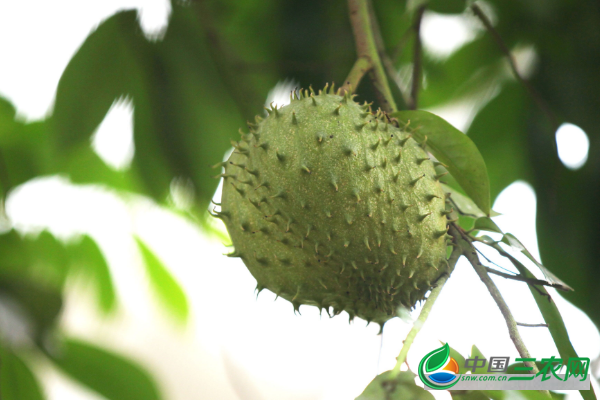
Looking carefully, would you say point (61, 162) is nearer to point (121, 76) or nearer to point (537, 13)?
point (121, 76)

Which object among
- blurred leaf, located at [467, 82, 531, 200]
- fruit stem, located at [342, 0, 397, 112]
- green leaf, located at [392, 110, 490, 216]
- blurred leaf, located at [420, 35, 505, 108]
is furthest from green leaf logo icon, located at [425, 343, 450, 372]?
blurred leaf, located at [420, 35, 505, 108]

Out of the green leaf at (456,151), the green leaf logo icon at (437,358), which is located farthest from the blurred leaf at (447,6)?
the green leaf logo icon at (437,358)

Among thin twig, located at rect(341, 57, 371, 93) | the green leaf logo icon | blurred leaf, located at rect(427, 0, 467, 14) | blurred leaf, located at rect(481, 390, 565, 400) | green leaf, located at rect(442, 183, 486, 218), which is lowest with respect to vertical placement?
blurred leaf, located at rect(481, 390, 565, 400)

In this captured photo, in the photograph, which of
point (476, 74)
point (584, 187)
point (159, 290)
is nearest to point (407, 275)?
point (584, 187)

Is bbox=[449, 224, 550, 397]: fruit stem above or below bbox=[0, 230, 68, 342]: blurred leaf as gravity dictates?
below

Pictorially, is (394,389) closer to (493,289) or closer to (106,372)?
(493,289)

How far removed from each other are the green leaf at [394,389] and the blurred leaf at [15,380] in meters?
1.17

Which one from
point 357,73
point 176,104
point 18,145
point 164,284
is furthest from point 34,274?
point 357,73

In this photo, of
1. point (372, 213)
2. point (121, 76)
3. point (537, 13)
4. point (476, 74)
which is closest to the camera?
point (372, 213)

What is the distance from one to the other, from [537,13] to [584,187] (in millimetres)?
371

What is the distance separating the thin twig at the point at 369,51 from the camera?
0.61m

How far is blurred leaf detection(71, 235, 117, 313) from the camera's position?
2.03 m

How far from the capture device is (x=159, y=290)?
2.29 metres

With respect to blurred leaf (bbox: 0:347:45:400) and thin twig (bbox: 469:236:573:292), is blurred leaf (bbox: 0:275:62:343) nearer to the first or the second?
blurred leaf (bbox: 0:347:45:400)
